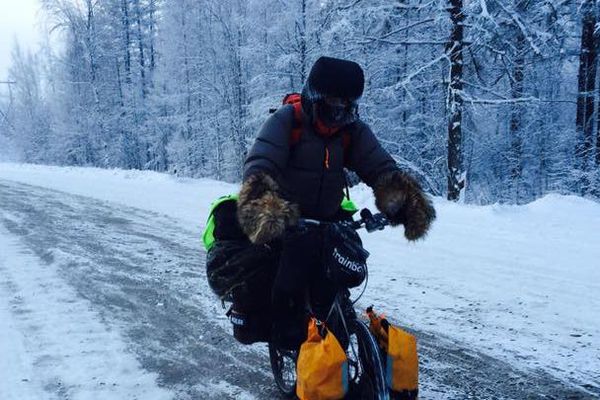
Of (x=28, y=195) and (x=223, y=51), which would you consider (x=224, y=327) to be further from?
(x=223, y=51)

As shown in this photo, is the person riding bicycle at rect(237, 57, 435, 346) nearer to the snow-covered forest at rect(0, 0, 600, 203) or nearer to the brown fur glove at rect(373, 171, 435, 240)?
the brown fur glove at rect(373, 171, 435, 240)

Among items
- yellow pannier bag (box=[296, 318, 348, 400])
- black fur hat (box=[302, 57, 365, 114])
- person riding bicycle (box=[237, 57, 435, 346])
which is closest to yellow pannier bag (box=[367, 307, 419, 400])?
yellow pannier bag (box=[296, 318, 348, 400])

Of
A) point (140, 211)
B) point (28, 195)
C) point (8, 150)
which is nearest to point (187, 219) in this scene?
point (140, 211)

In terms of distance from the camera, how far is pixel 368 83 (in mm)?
18578

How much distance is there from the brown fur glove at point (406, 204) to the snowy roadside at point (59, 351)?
198 cm

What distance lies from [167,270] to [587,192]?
43.1ft

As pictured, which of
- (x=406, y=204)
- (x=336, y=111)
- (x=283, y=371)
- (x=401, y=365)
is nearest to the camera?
(x=401, y=365)

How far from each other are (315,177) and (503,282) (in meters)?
3.83

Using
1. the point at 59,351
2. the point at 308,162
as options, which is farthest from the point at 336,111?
the point at 59,351

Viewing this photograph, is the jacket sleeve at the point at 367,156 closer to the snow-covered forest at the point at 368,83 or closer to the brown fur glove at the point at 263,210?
the brown fur glove at the point at 263,210

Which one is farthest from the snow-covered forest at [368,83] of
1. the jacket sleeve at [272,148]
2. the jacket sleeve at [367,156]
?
the jacket sleeve at [272,148]

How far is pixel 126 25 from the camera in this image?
3294 cm

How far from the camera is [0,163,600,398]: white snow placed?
438cm

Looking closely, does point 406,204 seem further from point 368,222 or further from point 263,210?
point 263,210
